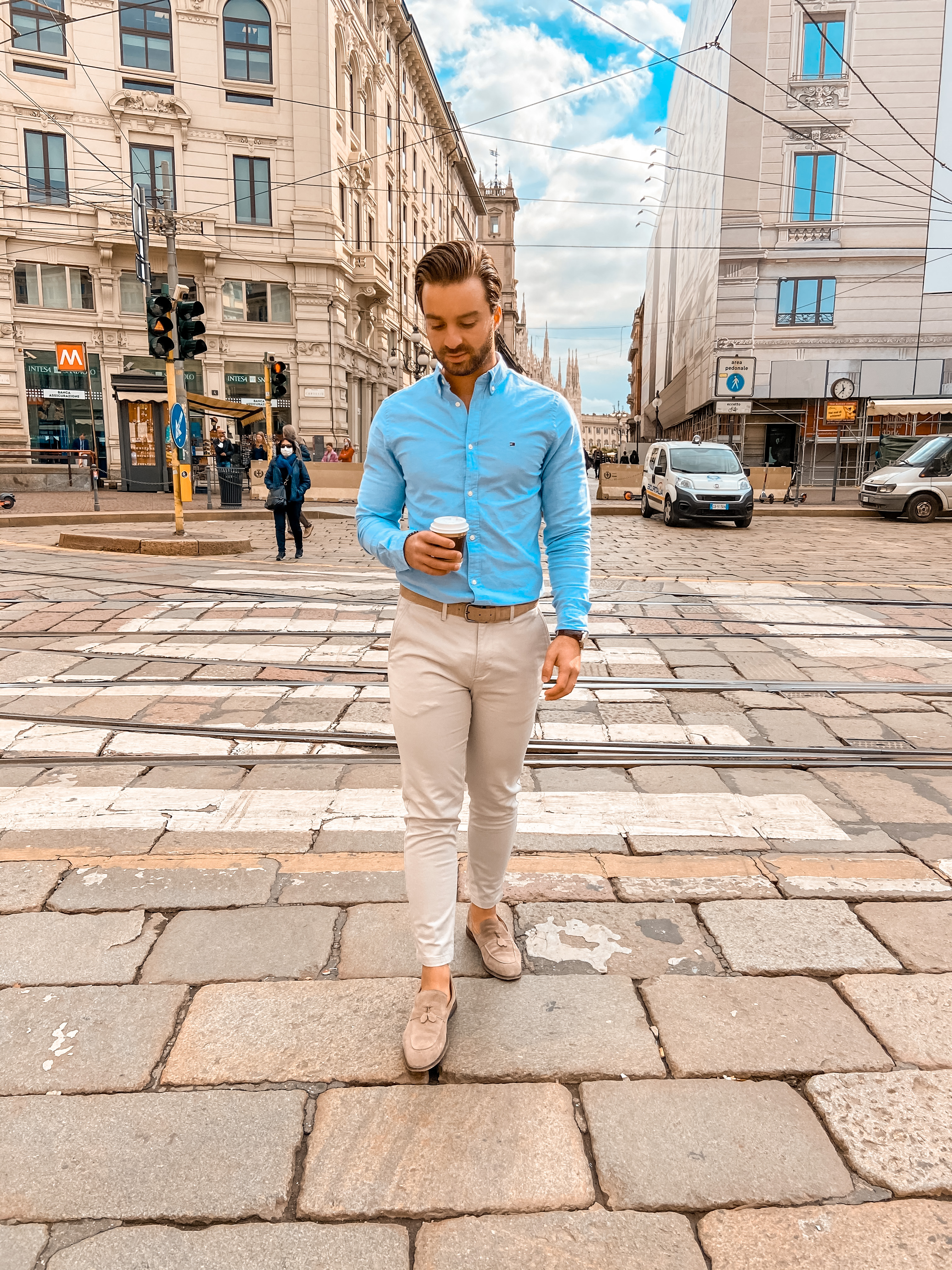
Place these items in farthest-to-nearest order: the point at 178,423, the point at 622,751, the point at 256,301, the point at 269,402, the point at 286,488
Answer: the point at 256,301 < the point at 269,402 < the point at 178,423 < the point at 286,488 < the point at 622,751

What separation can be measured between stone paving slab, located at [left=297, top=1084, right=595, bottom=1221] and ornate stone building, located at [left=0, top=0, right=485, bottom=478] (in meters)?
30.1

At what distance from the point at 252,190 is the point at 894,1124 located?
3355 cm

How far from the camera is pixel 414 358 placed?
4188 cm

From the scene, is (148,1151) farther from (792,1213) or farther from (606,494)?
(606,494)

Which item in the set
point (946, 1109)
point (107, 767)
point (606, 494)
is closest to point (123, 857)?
point (107, 767)

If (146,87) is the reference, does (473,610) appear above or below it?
below

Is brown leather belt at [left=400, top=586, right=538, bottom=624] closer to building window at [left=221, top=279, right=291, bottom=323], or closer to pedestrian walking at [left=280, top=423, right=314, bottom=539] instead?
pedestrian walking at [left=280, top=423, right=314, bottom=539]

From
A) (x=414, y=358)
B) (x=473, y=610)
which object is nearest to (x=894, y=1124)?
(x=473, y=610)

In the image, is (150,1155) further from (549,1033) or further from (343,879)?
(343,879)

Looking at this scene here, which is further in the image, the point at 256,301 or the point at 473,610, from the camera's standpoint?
the point at 256,301

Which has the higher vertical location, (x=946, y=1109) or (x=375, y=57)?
(x=375, y=57)

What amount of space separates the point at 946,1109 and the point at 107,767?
3.47 metres

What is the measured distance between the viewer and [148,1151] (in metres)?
Result: 1.93

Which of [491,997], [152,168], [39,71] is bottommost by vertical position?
[491,997]
